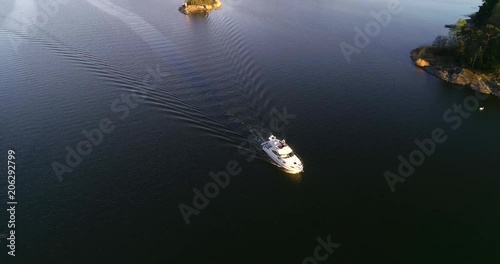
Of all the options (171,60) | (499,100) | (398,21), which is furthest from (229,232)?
(398,21)

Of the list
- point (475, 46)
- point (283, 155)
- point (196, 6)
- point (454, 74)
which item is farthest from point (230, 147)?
point (196, 6)

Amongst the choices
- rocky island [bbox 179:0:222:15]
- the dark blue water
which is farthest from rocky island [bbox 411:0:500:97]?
rocky island [bbox 179:0:222:15]

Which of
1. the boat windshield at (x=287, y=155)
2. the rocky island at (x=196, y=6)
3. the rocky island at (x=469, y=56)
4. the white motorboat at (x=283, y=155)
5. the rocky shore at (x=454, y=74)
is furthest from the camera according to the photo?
the rocky island at (x=196, y=6)

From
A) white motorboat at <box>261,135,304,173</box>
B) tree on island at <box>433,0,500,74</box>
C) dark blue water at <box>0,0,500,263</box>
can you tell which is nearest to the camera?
dark blue water at <box>0,0,500,263</box>

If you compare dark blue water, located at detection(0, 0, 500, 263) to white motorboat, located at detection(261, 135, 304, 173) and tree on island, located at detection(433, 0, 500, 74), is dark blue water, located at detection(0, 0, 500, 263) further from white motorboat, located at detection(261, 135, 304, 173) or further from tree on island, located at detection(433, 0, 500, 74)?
tree on island, located at detection(433, 0, 500, 74)

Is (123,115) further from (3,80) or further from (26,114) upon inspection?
(3,80)

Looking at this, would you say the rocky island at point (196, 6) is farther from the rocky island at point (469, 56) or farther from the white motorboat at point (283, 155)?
the white motorboat at point (283, 155)

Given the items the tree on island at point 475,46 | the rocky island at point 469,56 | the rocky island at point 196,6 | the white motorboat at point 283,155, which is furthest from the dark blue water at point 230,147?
the rocky island at point 196,6
